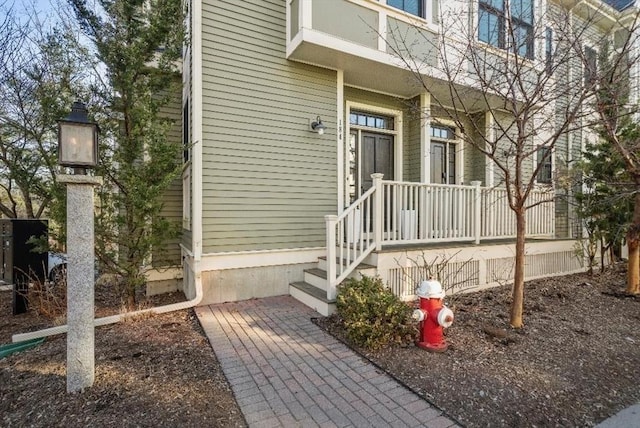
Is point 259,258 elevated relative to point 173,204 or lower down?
lower down

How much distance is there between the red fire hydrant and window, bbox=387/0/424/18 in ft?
16.3

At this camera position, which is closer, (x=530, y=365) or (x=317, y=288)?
(x=530, y=365)

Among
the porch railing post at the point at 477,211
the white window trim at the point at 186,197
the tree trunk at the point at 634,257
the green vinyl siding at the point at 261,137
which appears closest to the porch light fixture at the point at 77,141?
the green vinyl siding at the point at 261,137

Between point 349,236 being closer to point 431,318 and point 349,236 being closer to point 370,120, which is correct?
point 431,318

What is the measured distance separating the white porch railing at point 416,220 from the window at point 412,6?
3.20 meters

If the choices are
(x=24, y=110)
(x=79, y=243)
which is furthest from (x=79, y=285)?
(x=24, y=110)

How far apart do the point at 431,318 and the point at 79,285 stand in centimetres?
310

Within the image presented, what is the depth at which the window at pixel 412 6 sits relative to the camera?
5.63 metres

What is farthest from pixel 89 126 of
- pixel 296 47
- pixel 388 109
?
pixel 388 109

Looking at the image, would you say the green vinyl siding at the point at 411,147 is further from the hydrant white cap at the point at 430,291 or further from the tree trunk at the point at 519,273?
the hydrant white cap at the point at 430,291

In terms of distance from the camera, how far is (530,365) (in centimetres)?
295

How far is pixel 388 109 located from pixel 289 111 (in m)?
2.41

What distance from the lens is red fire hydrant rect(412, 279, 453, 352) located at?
3155 mm

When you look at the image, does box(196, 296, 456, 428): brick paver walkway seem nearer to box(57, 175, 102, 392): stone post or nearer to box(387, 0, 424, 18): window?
box(57, 175, 102, 392): stone post
